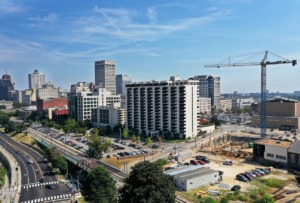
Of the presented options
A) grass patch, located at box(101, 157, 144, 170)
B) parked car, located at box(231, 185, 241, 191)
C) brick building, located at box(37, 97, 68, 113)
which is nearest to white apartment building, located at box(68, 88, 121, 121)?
brick building, located at box(37, 97, 68, 113)

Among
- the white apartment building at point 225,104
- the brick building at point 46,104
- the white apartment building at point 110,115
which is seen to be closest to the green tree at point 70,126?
the white apartment building at point 110,115

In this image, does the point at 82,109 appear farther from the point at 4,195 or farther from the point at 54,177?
the point at 4,195

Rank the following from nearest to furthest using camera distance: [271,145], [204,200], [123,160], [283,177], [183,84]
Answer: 1. [204,200]
2. [283,177]
3. [271,145]
4. [123,160]
5. [183,84]

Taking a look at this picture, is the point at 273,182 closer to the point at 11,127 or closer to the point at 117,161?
the point at 117,161

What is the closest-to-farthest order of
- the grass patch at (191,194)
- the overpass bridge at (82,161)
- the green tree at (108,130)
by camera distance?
the grass patch at (191,194) → the overpass bridge at (82,161) → the green tree at (108,130)

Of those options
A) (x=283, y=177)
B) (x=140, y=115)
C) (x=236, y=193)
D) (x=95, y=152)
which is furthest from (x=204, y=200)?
(x=140, y=115)

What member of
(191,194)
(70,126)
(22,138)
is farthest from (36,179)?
(22,138)

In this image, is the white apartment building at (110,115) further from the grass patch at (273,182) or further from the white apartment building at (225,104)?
the white apartment building at (225,104)

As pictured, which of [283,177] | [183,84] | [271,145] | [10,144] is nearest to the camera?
[283,177]
